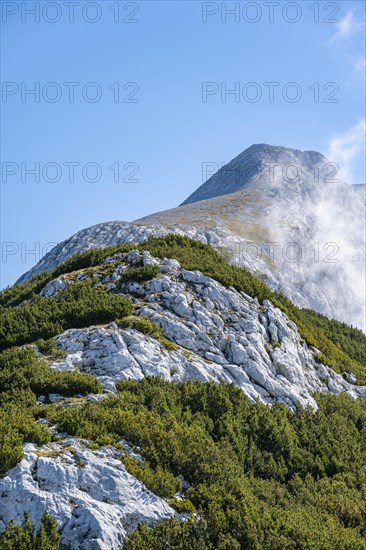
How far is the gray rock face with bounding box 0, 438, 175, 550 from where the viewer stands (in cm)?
1065

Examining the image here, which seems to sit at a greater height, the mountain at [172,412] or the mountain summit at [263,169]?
the mountain summit at [263,169]

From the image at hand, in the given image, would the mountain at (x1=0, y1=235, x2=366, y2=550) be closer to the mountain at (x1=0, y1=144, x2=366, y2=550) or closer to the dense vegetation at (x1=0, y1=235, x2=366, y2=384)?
the mountain at (x1=0, y1=144, x2=366, y2=550)

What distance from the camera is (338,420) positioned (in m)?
21.3

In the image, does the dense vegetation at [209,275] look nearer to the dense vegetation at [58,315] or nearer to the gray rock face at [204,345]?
the gray rock face at [204,345]

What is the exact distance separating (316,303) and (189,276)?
81353 millimetres

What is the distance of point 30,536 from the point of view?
33.2 feet

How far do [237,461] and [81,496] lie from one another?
546cm

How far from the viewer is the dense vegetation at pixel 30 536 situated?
9914mm

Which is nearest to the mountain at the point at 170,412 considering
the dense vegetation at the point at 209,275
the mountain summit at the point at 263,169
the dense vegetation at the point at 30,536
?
the dense vegetation at the point at 30,536

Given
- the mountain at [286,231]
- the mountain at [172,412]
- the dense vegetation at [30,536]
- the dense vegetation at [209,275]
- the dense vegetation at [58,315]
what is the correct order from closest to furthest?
the dense vegetation at [30,536] → the mountain at [172,412] → the dense vegetation at [58,315] → the dense vegetation at [209,275] → the mountain at [286,231]

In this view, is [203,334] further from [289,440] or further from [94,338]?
[289,440]

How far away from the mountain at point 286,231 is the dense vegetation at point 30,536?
3090 inches

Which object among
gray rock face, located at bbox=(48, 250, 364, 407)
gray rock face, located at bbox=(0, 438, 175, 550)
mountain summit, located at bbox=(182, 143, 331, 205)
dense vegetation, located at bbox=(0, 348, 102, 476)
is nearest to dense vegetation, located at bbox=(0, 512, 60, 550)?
gray rock face, located at bbox=(0, 438, 175, 550)

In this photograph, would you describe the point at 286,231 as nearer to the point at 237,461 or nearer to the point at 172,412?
the point at 172,412
